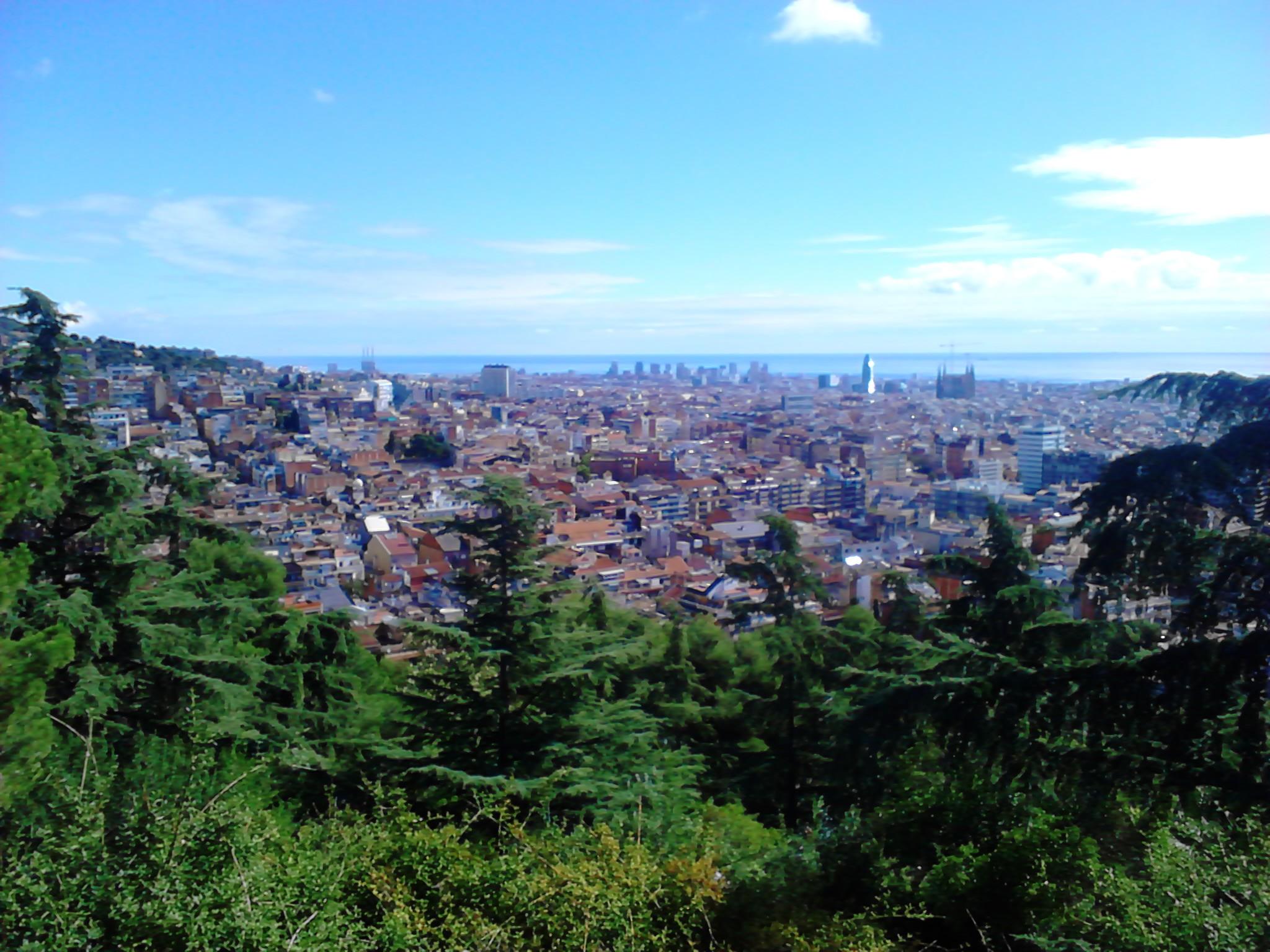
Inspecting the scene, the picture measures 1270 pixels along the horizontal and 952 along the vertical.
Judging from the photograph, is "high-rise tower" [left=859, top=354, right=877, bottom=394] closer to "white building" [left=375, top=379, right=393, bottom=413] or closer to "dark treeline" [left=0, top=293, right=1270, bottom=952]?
"white building" [left=375, top=379, right=393, bottom=413]

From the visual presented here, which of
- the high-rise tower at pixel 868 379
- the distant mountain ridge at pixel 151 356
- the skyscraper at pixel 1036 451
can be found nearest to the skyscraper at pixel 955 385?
the high-rise tower at pixel 868 379

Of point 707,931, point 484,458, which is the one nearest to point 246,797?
point 707,931

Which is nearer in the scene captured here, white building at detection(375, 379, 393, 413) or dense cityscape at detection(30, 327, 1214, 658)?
dense cityscape at detection(30, 327, 1214, 658)

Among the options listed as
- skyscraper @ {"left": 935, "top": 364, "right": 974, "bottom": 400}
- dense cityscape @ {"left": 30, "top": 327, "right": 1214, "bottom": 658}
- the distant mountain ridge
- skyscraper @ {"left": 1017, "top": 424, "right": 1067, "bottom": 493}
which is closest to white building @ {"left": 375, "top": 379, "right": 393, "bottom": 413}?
dense cityscape @ {"left": 30, "top": 327, "right": 1214, "bottom": 658}

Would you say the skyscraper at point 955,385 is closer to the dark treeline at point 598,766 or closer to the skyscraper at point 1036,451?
the skyscraper at point 1036,451

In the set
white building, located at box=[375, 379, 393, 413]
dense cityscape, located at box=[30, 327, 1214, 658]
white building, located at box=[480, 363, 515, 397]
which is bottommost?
dense cityscape, located at box=[30, 327, 1214, 658]
